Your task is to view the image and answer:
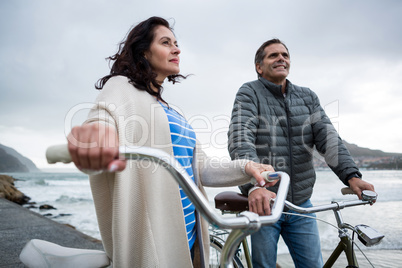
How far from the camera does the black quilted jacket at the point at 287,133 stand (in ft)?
7.20

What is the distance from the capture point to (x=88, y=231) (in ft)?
24.7

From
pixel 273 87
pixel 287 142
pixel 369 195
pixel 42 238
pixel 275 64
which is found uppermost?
pixel 275 64

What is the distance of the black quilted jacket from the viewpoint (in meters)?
2.20

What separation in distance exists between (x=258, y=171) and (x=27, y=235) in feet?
14.2

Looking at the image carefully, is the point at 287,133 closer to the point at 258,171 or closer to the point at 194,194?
the point at 258,171

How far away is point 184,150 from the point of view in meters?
1.53

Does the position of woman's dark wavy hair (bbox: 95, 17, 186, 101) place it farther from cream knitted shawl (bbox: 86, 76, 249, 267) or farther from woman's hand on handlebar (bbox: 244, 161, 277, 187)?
woman's hand on handlebar (bbox: 244, 161, 277, 187)

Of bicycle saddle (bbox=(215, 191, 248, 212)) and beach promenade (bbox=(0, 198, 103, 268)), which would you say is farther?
beach promenade (bbox=(0, 198, 103, 268))

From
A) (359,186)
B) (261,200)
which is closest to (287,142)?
(359,186)

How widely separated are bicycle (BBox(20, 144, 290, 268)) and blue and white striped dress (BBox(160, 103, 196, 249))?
21.8 inches

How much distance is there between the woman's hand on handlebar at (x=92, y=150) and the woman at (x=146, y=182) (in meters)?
0.31

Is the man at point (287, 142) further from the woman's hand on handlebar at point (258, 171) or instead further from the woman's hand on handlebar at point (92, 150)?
the woman's hand on handlebar at point (92, 150)

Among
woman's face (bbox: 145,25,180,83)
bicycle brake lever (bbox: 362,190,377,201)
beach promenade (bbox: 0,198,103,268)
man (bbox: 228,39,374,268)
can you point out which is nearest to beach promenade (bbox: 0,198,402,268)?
beach promenade (bbox: 0,198,103,268)

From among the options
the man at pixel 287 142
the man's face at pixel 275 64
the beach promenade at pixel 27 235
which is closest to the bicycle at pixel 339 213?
the man at pixel 287 142
